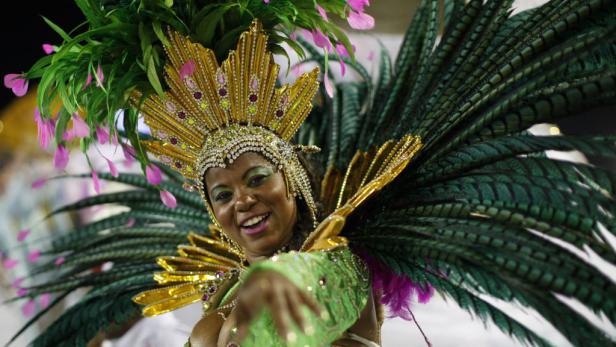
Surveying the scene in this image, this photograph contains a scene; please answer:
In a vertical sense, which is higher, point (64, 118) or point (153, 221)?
point (64, 118)

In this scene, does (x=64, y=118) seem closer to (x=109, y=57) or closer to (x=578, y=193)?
(x=109, y=57)

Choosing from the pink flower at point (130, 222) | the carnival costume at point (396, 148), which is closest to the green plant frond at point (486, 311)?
the carnival costume at point (396, 148)

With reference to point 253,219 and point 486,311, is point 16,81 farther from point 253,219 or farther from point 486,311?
point 486,311

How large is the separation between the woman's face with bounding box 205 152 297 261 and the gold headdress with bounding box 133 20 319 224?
25 millimetres

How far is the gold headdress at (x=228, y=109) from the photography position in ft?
4.58

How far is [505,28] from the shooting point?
1.42m

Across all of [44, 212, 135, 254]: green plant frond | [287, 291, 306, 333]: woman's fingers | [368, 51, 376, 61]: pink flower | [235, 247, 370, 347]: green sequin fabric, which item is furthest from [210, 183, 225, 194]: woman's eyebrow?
[368, 51, 376, 61]: pink flower

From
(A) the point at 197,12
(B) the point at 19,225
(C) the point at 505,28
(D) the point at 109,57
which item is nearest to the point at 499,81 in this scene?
(C) the point at 505,28

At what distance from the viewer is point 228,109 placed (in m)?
1.43

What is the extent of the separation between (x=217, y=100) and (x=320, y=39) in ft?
0.82

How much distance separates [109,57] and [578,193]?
0.92 m

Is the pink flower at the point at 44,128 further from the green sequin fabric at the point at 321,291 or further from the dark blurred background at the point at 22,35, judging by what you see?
the dark blurred background at the point at 22,35

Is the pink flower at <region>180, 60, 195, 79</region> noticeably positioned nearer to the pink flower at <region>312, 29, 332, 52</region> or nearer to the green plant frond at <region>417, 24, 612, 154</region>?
the pink flower at <region>312, 29, 332, 52</region>

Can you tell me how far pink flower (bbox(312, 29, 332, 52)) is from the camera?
1.37m
